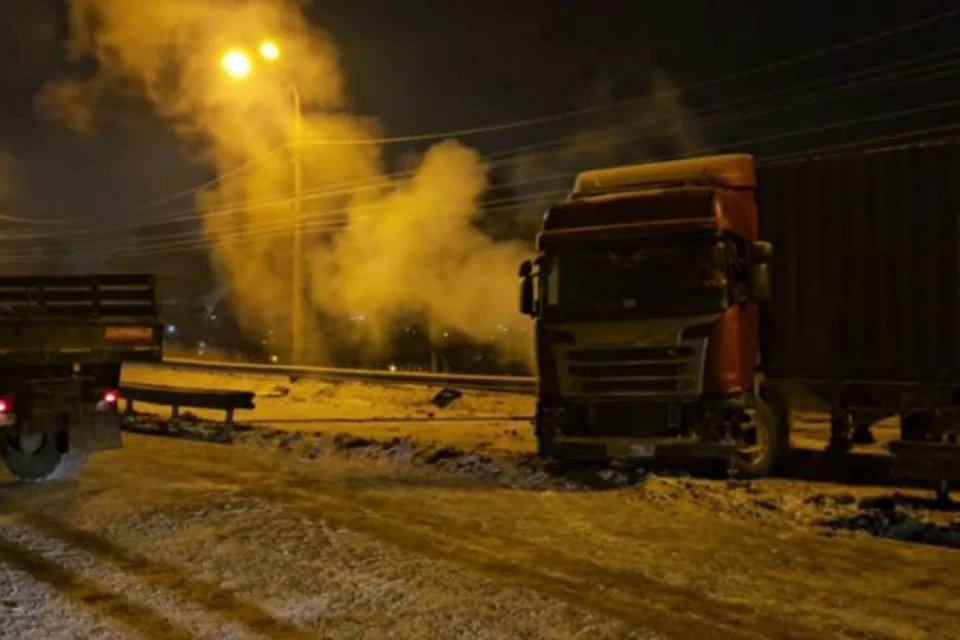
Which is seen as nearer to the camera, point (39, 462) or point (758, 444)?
point (39, 462)

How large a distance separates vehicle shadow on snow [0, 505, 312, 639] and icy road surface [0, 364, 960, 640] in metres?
0.02

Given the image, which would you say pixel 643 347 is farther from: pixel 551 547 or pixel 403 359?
pixel 403 359

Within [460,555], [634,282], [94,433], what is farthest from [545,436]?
[94,433]

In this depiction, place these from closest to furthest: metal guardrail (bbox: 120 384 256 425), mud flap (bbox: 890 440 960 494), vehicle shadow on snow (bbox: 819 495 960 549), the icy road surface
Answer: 1. the icy road surface
2. vehicle shadow on snow (bbox: 819 495 960 549)
3. mud flap (bbox: 890 440 960 494)
4. metal guardrail (bbox: 120 384 256 425)

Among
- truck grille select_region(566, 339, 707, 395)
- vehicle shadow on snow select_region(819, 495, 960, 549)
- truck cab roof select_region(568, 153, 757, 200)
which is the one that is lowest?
vehicle shadow on snow select_region(819, 495, 960, 549)

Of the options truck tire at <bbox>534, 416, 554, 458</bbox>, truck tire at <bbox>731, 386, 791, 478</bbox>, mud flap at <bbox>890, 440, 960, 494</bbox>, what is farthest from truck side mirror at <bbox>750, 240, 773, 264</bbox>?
→ truck tire at <bbox>534, 416, 554, 458</bbox>

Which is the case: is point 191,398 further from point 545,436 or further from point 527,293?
point 545,436

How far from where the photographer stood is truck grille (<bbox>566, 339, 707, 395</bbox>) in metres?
10.6

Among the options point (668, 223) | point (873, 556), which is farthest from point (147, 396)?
point (873, 556)

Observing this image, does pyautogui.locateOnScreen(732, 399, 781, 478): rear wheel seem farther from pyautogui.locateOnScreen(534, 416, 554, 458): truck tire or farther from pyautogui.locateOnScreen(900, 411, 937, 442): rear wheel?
pyautogui.locateOnScreen(534, 416, 554, 458): truck tire

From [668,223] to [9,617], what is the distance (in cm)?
735

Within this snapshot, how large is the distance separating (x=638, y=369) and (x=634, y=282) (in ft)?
3.02

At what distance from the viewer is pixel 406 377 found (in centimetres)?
2103

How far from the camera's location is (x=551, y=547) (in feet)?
25.2
